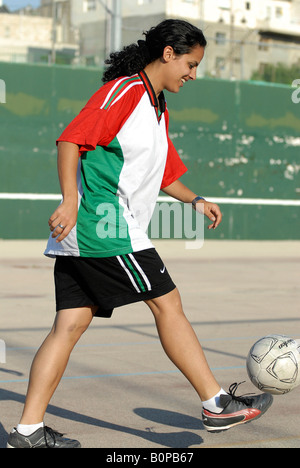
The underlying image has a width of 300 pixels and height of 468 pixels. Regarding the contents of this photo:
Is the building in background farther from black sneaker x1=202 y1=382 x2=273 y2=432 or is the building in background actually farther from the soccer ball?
black sneaker x1=202 y1=382 x2=273 y2=432

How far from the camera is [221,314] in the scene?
30.4ft

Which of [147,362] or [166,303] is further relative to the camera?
[147,362]

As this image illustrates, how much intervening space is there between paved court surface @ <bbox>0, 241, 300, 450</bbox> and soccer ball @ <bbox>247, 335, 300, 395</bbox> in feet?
0.76

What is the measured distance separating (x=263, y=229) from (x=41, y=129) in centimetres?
598

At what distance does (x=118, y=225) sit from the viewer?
420 cm

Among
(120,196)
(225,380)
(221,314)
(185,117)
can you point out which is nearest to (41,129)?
(185,117)

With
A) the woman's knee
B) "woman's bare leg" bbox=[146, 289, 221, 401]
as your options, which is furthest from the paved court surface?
the woman's knee

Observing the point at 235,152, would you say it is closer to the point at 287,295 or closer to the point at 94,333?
the point at 287,295

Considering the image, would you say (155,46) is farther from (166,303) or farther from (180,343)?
(180,343)

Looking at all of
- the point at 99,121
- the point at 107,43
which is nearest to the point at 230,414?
the point at 99,121

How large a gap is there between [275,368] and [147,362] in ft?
6.49

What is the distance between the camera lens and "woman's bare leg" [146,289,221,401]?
431cm

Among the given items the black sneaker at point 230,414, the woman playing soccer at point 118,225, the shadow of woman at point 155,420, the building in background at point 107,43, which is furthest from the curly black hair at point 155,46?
the building in background at point 107,43

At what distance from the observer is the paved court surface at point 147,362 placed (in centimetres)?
469
